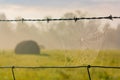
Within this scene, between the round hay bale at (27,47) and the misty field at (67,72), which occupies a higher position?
the round hay bale at (27,47)

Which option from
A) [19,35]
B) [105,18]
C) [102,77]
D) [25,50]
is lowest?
[105,18]

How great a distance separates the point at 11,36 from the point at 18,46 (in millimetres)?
88090

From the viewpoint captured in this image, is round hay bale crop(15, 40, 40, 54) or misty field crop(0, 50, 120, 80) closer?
misty field crop(0, 50, 120, 80)

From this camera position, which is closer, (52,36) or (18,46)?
(18,46)

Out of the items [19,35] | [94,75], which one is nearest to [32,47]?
[94,75]

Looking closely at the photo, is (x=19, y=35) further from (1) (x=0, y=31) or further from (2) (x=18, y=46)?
(2) (x=18, y=46)

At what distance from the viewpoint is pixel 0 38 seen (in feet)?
416

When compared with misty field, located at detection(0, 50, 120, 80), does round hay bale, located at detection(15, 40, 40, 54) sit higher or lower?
higher

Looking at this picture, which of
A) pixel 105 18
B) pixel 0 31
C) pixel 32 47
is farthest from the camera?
pixel 0 31

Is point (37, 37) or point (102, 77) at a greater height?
point (37, 37)

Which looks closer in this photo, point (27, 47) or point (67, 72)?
point (67, 72)

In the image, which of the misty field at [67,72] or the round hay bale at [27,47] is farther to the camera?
the round hay bale at [27,47]

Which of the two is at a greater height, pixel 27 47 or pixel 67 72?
pixel 27 47

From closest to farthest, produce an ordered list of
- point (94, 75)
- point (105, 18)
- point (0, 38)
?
1. point (105, 18)
2. point (94, 75)
3. point (0, 38)
